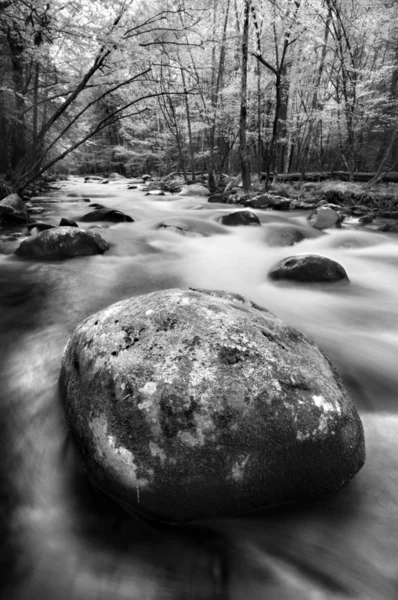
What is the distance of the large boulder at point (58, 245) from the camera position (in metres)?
4.87

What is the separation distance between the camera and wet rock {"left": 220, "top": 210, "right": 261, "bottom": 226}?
813 cm

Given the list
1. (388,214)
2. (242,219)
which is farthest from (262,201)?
(388,214)

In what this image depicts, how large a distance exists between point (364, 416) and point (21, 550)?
188 centimetres

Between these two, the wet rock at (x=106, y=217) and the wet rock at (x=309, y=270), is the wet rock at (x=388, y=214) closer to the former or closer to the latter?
the wet rock at (x=309, y=270)

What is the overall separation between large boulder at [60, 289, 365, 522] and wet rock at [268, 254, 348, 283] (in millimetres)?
2832

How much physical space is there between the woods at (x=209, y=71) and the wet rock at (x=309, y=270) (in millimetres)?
3243

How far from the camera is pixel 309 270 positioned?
4.26 meters

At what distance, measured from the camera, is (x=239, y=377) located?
4.64 ft

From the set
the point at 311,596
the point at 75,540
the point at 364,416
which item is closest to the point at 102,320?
the point at 75,540

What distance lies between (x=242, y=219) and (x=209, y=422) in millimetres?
7420

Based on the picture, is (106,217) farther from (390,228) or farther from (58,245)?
(390,228)

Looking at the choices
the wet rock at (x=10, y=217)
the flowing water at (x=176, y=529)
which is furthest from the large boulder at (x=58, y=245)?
the wet rock at (x=10, y=217)

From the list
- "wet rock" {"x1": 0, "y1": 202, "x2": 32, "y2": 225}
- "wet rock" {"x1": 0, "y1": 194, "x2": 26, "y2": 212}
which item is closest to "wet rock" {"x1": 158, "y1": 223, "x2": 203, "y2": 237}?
"wet rock" {"x1": 0, "y1": 202, "x2": 32, "y2": 225}

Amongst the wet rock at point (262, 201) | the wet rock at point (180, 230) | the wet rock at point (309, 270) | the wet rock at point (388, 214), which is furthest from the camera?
the wet rock at point (262, 201)
